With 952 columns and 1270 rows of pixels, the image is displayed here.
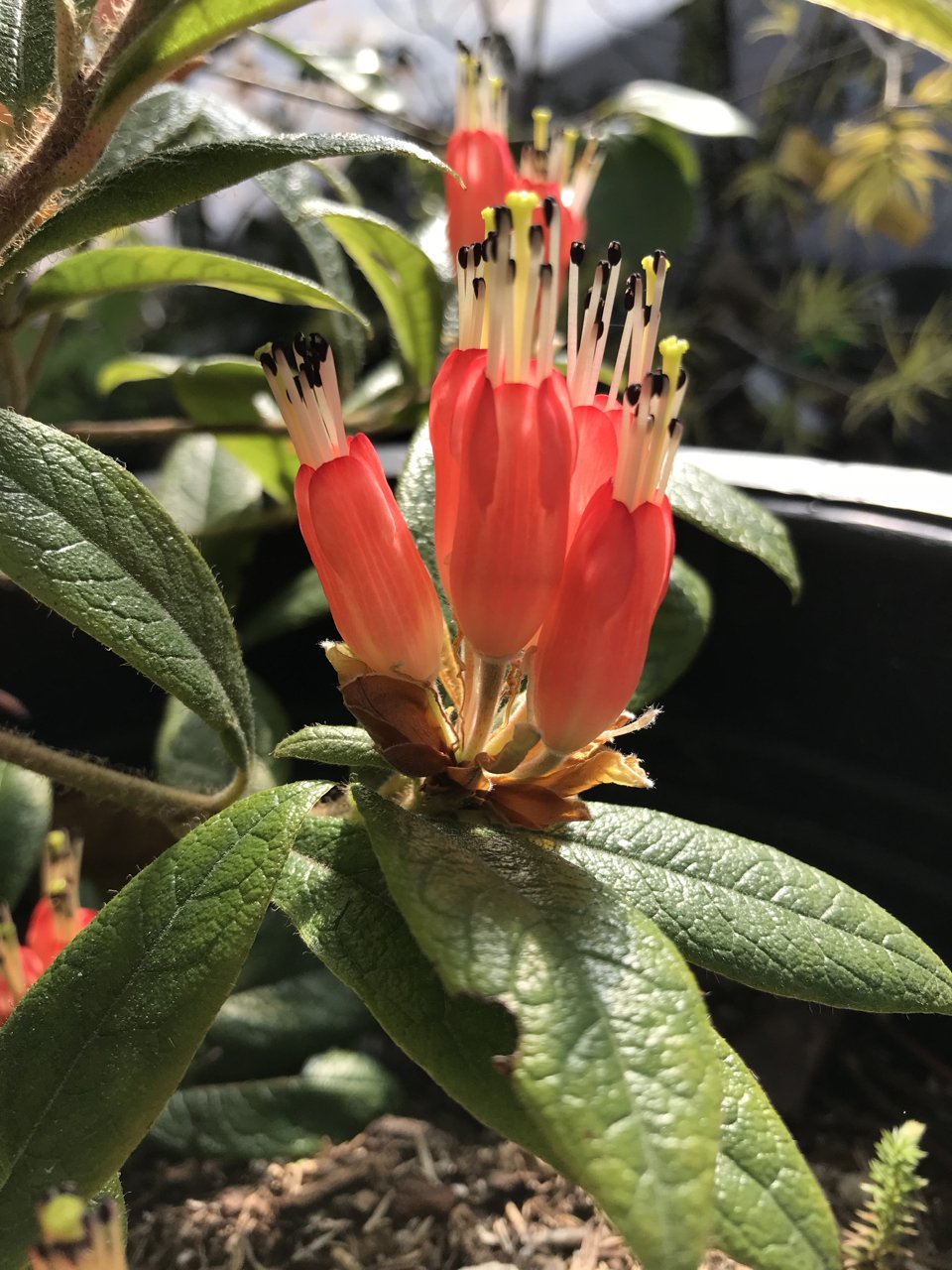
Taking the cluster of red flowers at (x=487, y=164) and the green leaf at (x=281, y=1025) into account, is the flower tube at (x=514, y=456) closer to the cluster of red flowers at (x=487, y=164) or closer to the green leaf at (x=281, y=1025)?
the cluster of red flowers at (x=487, y=164)

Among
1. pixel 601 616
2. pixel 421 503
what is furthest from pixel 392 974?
pixel 421 503

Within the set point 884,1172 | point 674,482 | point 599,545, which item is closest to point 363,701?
point 599,545

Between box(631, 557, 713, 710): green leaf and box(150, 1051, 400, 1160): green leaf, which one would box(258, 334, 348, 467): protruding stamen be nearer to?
box(631, 557, 713, 710): green leaf

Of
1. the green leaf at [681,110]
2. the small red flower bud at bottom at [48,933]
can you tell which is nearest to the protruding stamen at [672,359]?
the small red flower bud at bottom at [48,933]

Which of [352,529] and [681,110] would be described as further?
[681,110]


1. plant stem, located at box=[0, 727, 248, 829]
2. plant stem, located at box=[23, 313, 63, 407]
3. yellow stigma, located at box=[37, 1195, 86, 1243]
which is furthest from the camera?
plant stem, located at box=[23, 313, 63, 407]

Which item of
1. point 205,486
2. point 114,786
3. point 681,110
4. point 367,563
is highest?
point 681,110

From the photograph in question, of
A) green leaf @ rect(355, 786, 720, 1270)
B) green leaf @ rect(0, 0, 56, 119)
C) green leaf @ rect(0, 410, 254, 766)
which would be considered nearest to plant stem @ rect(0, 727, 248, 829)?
green leaf @ rect(0, 410, 254, 766)

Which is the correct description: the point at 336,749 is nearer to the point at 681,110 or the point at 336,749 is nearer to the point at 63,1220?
the point at 63,1220
